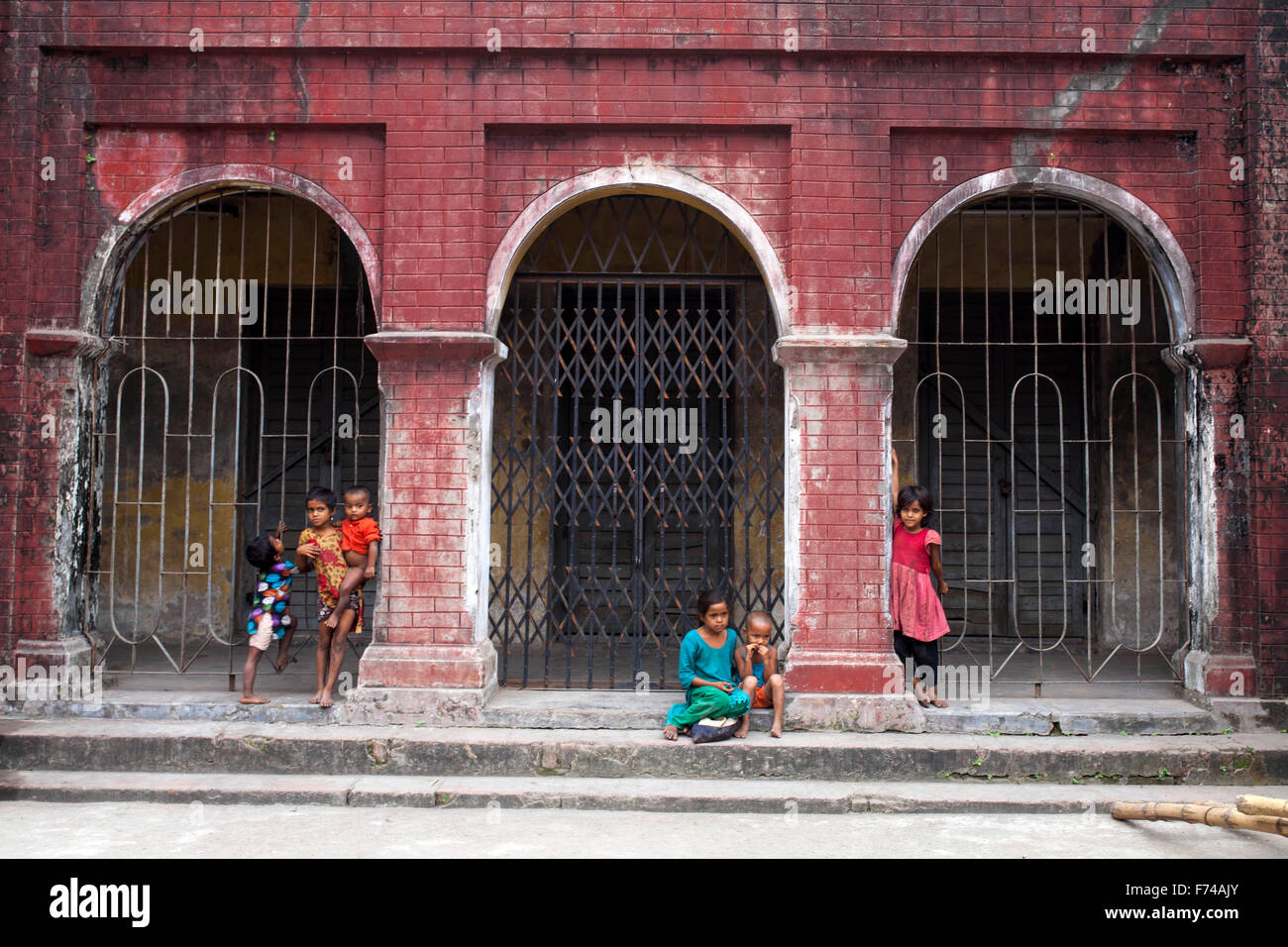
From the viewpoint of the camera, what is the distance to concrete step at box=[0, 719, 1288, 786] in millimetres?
5688

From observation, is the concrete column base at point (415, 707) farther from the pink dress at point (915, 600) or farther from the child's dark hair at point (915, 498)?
the child's dark hair at point (915, 498)

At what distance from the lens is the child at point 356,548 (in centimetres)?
Result: 621

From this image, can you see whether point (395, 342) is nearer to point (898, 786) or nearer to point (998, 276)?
point (898, 786)

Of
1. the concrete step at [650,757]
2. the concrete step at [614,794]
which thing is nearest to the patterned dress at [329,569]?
the concrete step at [650,757]

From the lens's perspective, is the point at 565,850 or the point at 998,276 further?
the point at 998,276

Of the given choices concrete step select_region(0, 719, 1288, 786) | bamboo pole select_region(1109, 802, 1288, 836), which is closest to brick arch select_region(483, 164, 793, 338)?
concrete step select_region(0, 719, 1288, 786)

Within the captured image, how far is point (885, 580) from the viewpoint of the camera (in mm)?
6109

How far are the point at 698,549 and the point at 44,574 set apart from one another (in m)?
4.96

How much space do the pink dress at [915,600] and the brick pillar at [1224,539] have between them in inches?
63.4

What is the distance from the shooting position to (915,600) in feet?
20.8

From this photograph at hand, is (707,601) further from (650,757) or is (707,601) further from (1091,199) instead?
(1091,199)

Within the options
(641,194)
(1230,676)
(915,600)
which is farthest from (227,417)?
(1230,676)

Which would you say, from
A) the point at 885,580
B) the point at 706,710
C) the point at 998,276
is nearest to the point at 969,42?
the point at 998,276

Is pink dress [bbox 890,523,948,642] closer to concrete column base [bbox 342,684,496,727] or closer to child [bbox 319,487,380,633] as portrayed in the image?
concrete column base [bbox 342,684,496,727]
